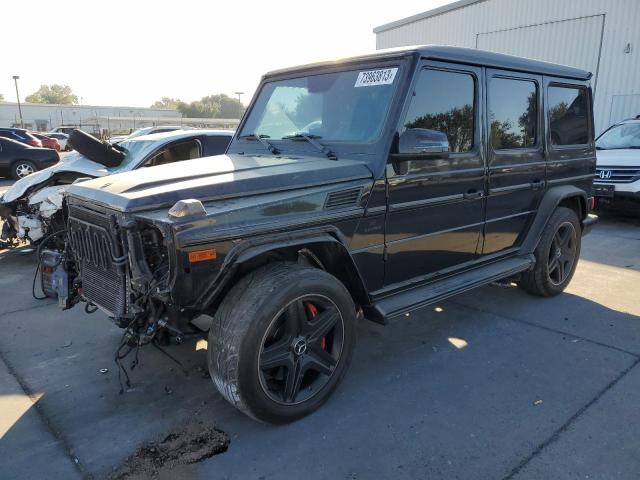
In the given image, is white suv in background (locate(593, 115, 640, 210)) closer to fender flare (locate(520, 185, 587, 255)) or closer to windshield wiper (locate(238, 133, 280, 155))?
fender flare (locate(520, 185, 587, 255))

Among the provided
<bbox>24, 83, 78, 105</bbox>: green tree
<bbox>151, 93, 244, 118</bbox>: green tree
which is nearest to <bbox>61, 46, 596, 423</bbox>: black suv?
<bbox>151, 93, 244, 118</bbox>: green tree

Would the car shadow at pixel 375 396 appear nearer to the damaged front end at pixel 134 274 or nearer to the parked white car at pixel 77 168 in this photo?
the damaged front end at pixel 134 274

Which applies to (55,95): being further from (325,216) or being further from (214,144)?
(325,216)

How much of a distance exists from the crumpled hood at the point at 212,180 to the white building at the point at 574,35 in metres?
14.2

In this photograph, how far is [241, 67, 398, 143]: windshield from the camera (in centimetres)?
333

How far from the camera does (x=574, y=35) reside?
576 inches

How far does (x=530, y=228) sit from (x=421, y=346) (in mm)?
1654

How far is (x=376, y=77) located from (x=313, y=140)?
63 cm

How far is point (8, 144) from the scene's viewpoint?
47.6 ft

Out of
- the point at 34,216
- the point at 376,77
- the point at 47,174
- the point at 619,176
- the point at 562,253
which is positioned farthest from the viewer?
the point at 619,176

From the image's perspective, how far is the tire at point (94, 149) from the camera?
6.45 m

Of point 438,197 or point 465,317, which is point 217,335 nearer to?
point 438,197

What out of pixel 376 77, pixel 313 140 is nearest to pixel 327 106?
pixel 313 140

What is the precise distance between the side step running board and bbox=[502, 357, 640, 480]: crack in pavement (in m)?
1.11
